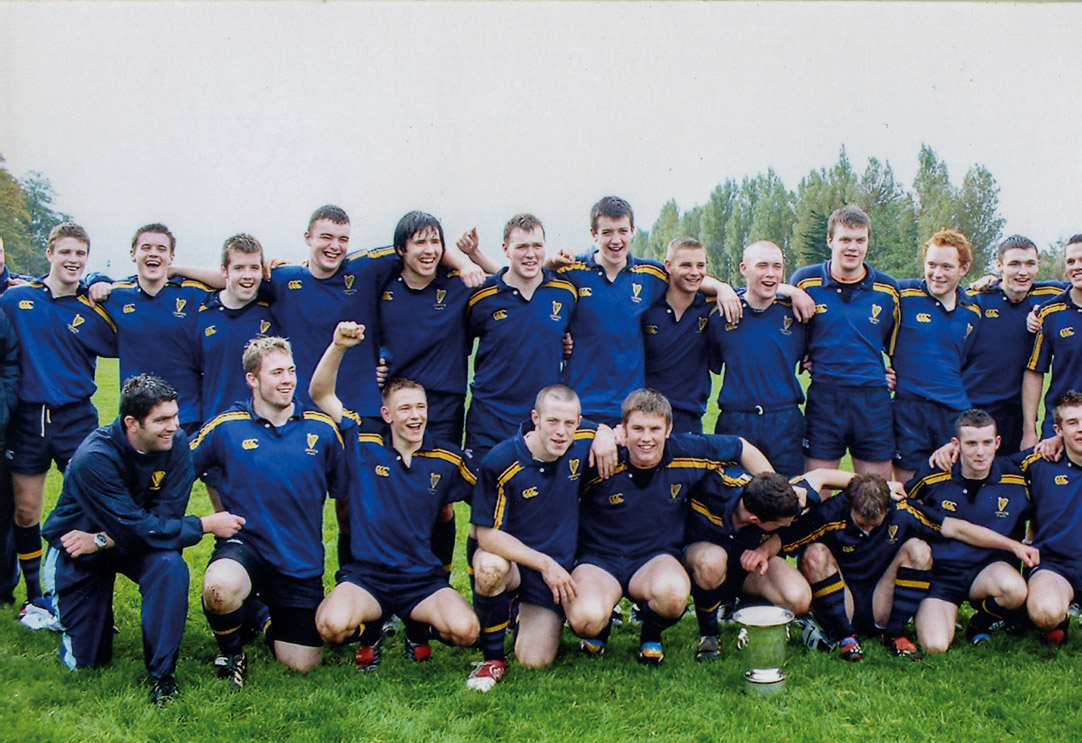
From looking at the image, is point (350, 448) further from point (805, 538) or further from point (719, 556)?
point (805, 538)

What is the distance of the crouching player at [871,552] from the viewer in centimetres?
474

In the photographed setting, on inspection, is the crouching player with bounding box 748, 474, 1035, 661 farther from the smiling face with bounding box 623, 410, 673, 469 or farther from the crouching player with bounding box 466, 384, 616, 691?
the crouching player with bounding box 466, 384, 616, 691

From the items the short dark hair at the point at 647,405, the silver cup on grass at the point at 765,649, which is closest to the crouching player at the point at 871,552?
the silver cup on grass at the point at 765,649

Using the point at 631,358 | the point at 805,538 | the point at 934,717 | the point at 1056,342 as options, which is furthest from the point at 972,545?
the point at 631,358

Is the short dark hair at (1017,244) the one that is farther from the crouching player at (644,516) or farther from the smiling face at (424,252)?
the smiling face at (424,252)

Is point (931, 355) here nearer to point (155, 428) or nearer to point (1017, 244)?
point (1017, 244)

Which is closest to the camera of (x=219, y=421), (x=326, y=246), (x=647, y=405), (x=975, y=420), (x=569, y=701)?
(x=569, y=701)

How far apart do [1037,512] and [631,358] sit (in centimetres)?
242

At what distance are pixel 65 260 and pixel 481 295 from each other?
2619mm

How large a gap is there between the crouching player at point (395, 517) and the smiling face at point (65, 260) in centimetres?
194

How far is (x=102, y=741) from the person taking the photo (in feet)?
12.2

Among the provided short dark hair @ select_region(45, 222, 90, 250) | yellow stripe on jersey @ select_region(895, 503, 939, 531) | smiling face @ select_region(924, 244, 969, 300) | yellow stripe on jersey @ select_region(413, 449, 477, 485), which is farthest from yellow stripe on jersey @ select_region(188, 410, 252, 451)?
smiling face @ select_region(924, 244, 969, 300)

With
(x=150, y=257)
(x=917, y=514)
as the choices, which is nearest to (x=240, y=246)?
(x=150, y=257)

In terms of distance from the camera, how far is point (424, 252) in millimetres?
5211
